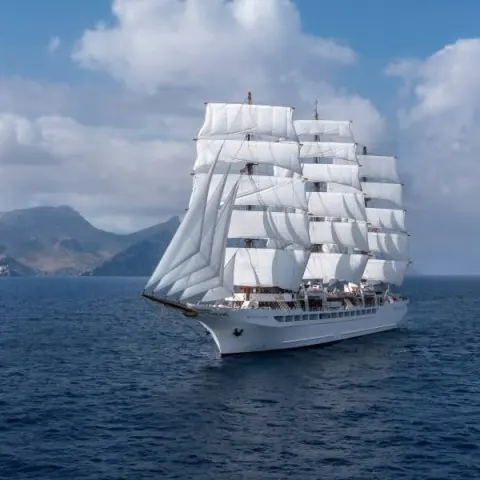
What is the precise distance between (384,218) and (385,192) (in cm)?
430

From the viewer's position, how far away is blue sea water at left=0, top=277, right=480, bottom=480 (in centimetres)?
3356

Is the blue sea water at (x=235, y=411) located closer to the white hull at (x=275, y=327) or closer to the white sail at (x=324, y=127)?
the white hull at (x=275, y=327)

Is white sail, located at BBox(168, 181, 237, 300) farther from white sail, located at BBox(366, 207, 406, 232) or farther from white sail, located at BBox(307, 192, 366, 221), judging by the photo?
white sail, located at BBox(366, 207, 406, 232)

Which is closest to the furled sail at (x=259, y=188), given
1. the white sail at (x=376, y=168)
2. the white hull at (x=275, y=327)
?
the white hull at (x=275, y=327)

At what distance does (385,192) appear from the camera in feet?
360

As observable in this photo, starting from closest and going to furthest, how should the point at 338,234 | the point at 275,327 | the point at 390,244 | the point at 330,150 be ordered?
the point at 275,327, the point at 338,234, the point at 330,150, the point at 390,244

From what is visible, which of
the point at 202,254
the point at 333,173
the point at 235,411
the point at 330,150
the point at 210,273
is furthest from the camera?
the point at 330,150

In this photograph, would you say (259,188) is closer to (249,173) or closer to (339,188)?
(249,173)

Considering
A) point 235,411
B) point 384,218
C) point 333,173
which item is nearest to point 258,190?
point 333,173

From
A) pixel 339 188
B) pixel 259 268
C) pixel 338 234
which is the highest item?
pixel 339 188

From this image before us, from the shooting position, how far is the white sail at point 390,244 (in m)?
107

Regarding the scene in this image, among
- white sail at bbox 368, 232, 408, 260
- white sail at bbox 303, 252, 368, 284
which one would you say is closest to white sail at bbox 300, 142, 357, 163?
white sail at bbox 368, 232, 408, 260

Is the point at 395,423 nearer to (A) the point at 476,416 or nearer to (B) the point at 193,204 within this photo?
(A) the point at 476,416

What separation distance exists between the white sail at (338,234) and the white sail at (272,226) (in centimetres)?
1570
